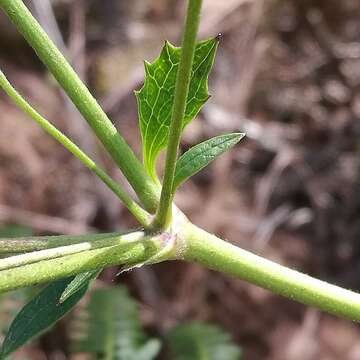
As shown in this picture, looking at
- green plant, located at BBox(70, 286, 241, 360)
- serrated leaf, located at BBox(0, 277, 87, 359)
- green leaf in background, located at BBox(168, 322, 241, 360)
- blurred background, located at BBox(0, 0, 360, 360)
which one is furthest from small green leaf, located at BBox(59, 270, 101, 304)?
blurred background, located at BBox(0, 0, 360, 360)

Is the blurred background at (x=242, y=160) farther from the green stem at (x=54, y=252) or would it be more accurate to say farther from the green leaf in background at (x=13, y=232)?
the green stem at (x=54, y=252)

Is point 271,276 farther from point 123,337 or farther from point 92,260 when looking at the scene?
point 123,337

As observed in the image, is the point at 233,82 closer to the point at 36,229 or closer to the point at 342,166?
the point at 342,166

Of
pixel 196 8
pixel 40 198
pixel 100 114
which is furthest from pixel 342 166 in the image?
pixel 196 8

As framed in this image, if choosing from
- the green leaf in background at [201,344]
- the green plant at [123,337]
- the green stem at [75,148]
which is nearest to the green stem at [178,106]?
the green stem at [75,148]

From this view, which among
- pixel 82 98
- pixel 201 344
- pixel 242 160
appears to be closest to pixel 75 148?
pixel 82 98
